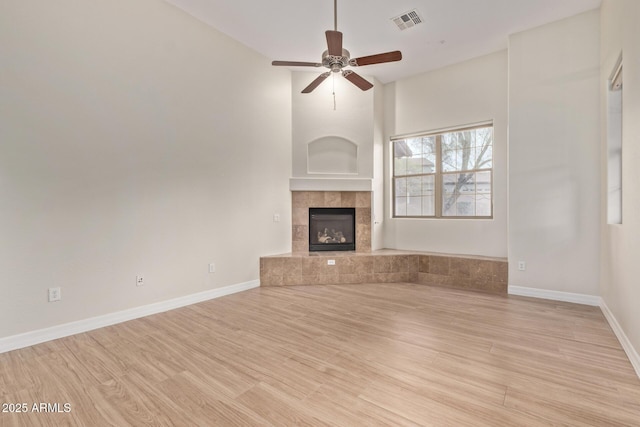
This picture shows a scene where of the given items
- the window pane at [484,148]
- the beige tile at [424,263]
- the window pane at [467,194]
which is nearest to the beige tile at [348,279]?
the beige tile at [424,263]

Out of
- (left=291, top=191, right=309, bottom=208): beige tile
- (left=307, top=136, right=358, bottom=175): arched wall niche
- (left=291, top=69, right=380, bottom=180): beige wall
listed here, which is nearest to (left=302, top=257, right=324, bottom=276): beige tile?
(left=291, top=191, right=309, bottom=208): beige tile

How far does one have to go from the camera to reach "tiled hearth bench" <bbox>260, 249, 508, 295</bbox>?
14.3 feet

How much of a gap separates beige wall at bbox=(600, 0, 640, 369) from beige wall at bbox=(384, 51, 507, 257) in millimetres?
1363

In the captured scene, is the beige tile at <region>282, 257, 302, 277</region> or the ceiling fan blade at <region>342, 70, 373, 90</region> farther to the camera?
the beige tile at <region>282, 257, 302, 277</region>

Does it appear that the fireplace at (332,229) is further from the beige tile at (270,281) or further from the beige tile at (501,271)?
the beige tile at (501,271)

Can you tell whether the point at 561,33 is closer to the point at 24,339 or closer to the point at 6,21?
the point at 6,21

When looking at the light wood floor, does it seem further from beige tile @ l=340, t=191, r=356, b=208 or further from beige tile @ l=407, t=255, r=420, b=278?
beige tile @ l=340, t=191, r=356, b=208

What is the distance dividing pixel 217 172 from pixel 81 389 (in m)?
2.67

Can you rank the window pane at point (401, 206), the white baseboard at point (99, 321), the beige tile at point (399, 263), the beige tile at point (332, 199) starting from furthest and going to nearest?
the window pane at point (401, 206)
the beige tile at point (332, 199)
the beige tile at point (399, 263)
the white baseboard at point (99, 321)

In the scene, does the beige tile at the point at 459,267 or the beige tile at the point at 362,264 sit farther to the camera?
the beige tile at the point at 362,264

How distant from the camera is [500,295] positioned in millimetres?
3957

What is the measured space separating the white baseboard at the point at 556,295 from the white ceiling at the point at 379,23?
3.41 m

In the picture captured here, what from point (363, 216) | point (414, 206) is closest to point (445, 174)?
point (414, 206)

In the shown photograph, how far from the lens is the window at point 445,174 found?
187 inches
